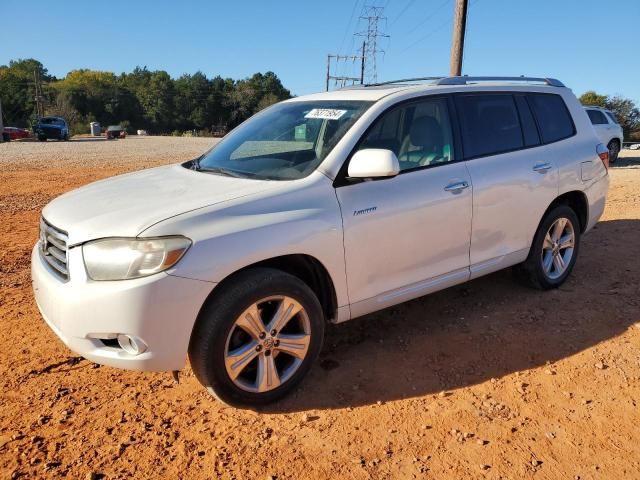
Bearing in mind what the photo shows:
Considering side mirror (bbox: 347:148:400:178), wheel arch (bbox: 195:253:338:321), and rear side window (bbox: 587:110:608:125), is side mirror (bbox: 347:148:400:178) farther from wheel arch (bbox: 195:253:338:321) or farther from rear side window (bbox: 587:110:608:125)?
rear side window (bbox: 587:110:608:125)

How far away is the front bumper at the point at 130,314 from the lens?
253 centimetres

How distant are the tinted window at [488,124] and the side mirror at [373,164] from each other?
1053 mm

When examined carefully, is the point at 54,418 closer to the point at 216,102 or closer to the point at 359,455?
the point at 359,455

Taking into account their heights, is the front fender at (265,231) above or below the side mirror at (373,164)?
below

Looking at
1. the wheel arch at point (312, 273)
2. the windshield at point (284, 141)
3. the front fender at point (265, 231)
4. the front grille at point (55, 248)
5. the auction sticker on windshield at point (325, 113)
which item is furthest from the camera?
the auction sticker on windshield at point (325, 113)

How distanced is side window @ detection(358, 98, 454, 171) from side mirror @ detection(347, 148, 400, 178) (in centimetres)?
24

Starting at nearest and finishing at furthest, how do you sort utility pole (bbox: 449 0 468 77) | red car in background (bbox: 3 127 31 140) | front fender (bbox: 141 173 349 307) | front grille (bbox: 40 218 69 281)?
front fender (bbox: 141 173 349 307) → front grille (bbox: 40 218 69 281) → utility pole (bbox: 449 0 468 77) → red car in background (bbox: 3 127 31 140)

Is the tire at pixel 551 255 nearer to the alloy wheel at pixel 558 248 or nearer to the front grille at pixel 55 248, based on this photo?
the alloy wheel at pixel 558 248

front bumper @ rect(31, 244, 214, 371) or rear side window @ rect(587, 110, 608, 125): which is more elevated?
rear side window @ rect(587, 110, 608, 125)

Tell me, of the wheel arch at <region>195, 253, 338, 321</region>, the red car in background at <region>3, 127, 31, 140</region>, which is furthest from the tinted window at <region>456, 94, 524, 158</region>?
the red car in background at <region>3, 127, 31, 140</region>

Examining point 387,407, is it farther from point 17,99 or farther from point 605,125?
point 17,99

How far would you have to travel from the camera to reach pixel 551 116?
4703mm

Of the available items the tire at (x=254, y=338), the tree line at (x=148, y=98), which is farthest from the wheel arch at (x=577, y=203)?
the tree line at (x=148, y=98)

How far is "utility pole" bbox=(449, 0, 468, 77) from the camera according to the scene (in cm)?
1302
